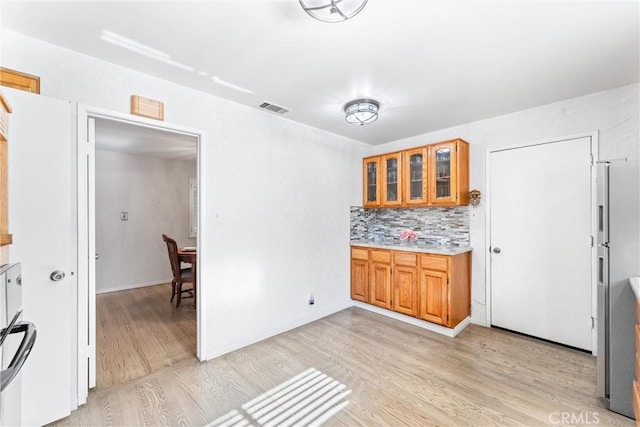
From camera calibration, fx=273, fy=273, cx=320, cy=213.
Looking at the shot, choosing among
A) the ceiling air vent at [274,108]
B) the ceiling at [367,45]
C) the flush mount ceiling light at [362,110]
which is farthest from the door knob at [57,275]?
the flush mount ceiling light at [362,110]

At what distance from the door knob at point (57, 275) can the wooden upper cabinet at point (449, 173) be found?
11.6 feet

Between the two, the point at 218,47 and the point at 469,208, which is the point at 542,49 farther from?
the point at 218,47

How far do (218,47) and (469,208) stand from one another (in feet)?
10.5

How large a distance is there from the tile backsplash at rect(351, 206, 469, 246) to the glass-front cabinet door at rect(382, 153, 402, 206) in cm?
38

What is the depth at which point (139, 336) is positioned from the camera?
3.00 metres

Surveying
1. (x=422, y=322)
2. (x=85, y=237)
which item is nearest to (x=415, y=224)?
(x=422, y=322)

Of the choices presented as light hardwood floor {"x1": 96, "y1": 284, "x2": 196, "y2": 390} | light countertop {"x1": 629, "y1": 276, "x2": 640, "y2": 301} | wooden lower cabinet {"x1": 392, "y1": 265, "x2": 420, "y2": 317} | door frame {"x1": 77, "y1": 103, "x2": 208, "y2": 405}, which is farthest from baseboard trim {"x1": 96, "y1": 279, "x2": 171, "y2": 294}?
light countertop {"x1": 629, "y1": 276, "x2": 640, "y2": 301}

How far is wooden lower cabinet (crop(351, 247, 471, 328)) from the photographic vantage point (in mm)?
3027

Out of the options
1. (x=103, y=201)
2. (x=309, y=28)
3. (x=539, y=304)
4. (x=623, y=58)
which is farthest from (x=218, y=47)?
(x=103, y=201)

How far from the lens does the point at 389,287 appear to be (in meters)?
3.55

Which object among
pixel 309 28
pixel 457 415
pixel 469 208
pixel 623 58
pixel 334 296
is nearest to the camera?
pixel 309 28

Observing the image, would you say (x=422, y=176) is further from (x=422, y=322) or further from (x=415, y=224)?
(x=422, y=322)

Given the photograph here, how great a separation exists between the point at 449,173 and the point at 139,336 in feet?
13.1

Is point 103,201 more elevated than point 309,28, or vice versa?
point 309,28
